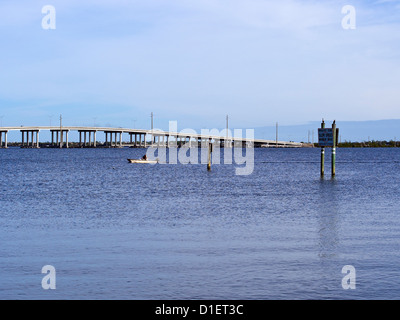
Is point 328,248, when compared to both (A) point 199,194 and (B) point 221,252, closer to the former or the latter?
(B) point 221,252

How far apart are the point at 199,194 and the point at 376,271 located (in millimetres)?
22535

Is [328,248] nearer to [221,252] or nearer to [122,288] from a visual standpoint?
[221,252]

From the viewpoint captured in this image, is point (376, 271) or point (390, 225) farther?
point (390, 225)

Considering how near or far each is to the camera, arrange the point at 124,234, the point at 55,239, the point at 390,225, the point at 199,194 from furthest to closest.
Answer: the point at 199,194, the point at 390,225, the point at 124,234, the point at 55,239

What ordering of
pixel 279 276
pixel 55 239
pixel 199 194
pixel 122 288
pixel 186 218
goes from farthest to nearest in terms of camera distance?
1. pixel 199 194
2. pixel 186 218
3. pixel 55 239
4. pixel 279 276
5. pixel 122 288

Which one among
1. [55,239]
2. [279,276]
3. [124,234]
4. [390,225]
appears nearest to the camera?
[279,276]

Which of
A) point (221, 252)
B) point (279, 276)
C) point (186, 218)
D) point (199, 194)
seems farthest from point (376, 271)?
point (199, 194)

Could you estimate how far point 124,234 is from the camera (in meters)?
18.8

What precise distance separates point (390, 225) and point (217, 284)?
10.2 m
